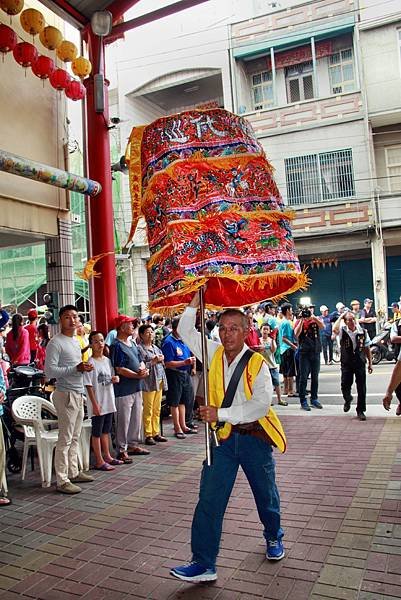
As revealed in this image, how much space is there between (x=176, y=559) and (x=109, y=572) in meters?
0.49

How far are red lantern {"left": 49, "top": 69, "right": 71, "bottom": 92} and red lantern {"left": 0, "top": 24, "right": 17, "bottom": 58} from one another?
79 cm

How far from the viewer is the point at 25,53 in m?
7.99

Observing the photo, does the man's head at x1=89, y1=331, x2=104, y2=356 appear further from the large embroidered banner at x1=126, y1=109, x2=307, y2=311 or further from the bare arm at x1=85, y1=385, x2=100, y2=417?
the large embroidered banner at x1=126, y1=109, x2=307, y2=311

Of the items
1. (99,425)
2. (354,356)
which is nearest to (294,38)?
(354,356)

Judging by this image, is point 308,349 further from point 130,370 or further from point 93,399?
point 93,399

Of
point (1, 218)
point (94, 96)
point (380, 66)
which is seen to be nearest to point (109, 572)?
point (1, 218)

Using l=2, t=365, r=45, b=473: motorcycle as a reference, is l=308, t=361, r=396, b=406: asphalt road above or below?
below

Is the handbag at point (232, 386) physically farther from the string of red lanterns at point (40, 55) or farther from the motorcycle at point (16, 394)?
the string of red lanterns at point (40, 55)

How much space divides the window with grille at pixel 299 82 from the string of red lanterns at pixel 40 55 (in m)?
14.0

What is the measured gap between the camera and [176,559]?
383cm

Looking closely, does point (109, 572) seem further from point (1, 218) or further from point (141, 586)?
point (1, 218)

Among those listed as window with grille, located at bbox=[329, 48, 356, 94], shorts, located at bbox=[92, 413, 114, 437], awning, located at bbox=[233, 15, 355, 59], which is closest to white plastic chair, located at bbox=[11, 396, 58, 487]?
shorts, located at bbox=[92, 413, 114, 437]

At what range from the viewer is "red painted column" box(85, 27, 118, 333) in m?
9.13

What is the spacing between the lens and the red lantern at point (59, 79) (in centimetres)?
848
